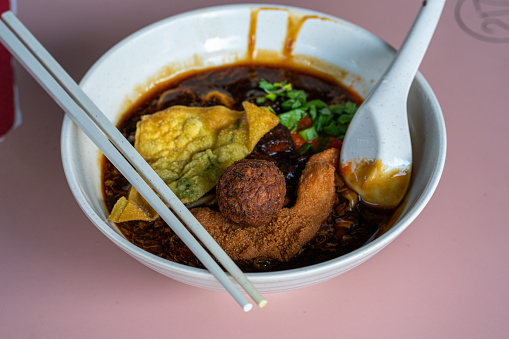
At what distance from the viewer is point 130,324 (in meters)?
1.46

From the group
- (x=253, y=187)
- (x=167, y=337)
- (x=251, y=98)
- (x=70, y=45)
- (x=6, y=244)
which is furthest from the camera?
(x=70, y=45)

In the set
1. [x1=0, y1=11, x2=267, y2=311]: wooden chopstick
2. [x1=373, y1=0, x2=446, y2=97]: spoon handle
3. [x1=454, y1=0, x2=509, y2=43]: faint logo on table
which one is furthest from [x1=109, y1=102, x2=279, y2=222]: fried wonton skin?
[x1=454, y1=0, x2=509, y2=43]: faint logo on table

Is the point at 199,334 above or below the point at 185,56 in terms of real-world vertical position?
below

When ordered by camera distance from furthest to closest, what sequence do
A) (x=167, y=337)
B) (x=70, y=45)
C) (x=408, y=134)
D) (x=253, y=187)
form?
(x=70, y=45), (x=408, y=134), (x=167, y=337), (x=253, y=187)

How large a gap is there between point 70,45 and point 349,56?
1354 mm

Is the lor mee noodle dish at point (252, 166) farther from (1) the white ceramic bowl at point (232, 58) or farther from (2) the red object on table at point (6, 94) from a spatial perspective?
(2) the red object on table at point (6, 94)

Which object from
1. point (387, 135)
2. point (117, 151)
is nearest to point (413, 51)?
point (387, 135)

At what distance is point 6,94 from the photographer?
212cm

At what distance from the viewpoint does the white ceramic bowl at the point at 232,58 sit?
58.3 inches

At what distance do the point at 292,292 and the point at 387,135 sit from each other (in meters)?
0.60

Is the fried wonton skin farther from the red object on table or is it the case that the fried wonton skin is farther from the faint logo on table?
the faint logo on table

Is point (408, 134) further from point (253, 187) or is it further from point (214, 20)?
point (214, 20)

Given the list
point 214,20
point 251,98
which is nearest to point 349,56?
point 251,98

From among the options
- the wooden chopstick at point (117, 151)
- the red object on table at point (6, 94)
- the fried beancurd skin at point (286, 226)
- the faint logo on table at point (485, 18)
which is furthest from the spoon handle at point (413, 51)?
the red object on table at point (6, 94)
